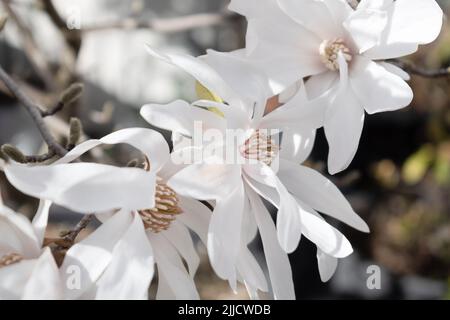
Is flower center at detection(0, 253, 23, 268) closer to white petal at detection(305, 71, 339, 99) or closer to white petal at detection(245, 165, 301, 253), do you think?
white petal at detection(245, 165, 301, 253)

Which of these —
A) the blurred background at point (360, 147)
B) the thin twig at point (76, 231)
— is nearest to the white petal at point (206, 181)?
the thin twig at point (76, 231)

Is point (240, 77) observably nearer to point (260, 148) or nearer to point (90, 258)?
point (260, 148)

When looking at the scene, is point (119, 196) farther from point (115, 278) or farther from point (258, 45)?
point (258, 45)

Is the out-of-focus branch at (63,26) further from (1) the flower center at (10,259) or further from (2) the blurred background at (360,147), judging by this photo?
(1) the flower center at (10,259)

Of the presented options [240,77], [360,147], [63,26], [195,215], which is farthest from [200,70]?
[360,147]

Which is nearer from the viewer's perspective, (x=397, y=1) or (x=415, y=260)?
(x=397, y=1)
